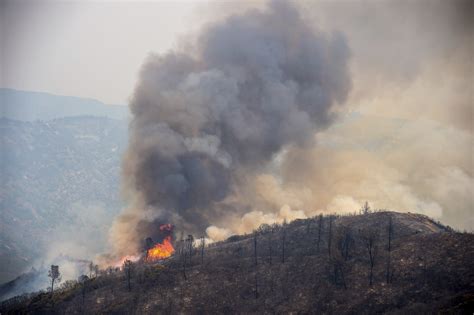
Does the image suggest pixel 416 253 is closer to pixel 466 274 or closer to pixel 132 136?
pixel 466 274

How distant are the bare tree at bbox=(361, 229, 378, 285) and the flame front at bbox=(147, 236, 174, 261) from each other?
145ft

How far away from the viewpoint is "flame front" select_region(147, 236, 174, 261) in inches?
4473

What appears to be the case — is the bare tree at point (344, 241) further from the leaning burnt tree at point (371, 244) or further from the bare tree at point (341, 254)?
the leaning burnt tree at point (371, 244)

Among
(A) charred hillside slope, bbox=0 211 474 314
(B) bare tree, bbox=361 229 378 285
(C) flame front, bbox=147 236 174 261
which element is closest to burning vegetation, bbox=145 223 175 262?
(C) flame front, bbox=147 236 174 261

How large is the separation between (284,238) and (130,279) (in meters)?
32.3

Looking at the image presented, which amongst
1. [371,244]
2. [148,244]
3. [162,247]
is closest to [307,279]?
[371,244]

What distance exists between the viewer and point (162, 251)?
116m

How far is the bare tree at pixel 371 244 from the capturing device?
8247cm

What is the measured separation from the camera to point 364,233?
10094 centimetres

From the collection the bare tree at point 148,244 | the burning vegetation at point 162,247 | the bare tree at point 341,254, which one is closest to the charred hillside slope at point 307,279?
the bare tree at point 341,254

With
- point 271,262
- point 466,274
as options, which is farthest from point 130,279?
point 466,274

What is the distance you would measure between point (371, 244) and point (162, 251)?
50.8 meters

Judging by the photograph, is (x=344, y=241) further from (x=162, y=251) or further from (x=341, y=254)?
(x=162, y=251)

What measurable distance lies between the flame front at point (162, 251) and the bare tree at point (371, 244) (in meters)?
44.2
